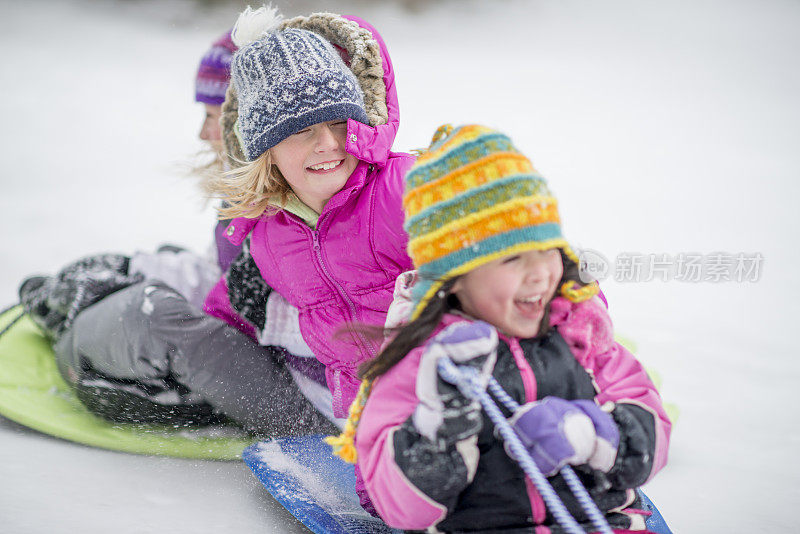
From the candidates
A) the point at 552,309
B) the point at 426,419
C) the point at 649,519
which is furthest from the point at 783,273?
the point at 426,419

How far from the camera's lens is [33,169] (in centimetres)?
407

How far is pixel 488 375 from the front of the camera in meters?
0.90

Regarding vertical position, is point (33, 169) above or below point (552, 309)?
below

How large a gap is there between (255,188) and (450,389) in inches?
30.2

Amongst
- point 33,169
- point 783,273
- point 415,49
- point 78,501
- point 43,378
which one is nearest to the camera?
point 78,501

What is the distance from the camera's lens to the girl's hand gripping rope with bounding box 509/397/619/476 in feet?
2.92

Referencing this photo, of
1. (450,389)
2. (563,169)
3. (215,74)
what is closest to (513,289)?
(450,389)

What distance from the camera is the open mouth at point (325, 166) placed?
55.9 inches

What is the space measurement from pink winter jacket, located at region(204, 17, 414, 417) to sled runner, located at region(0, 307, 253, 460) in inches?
13.6

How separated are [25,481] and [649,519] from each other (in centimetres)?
119

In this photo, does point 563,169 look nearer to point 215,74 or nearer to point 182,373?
point 215,74

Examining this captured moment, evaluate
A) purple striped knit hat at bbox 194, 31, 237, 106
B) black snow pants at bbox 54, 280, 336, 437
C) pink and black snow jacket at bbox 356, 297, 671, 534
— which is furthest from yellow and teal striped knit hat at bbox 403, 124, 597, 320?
purple striped knit hat at bbox 194, 31, 237, 106

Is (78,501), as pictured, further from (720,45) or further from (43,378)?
(720,45)

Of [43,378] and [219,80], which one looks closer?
[43,378]
